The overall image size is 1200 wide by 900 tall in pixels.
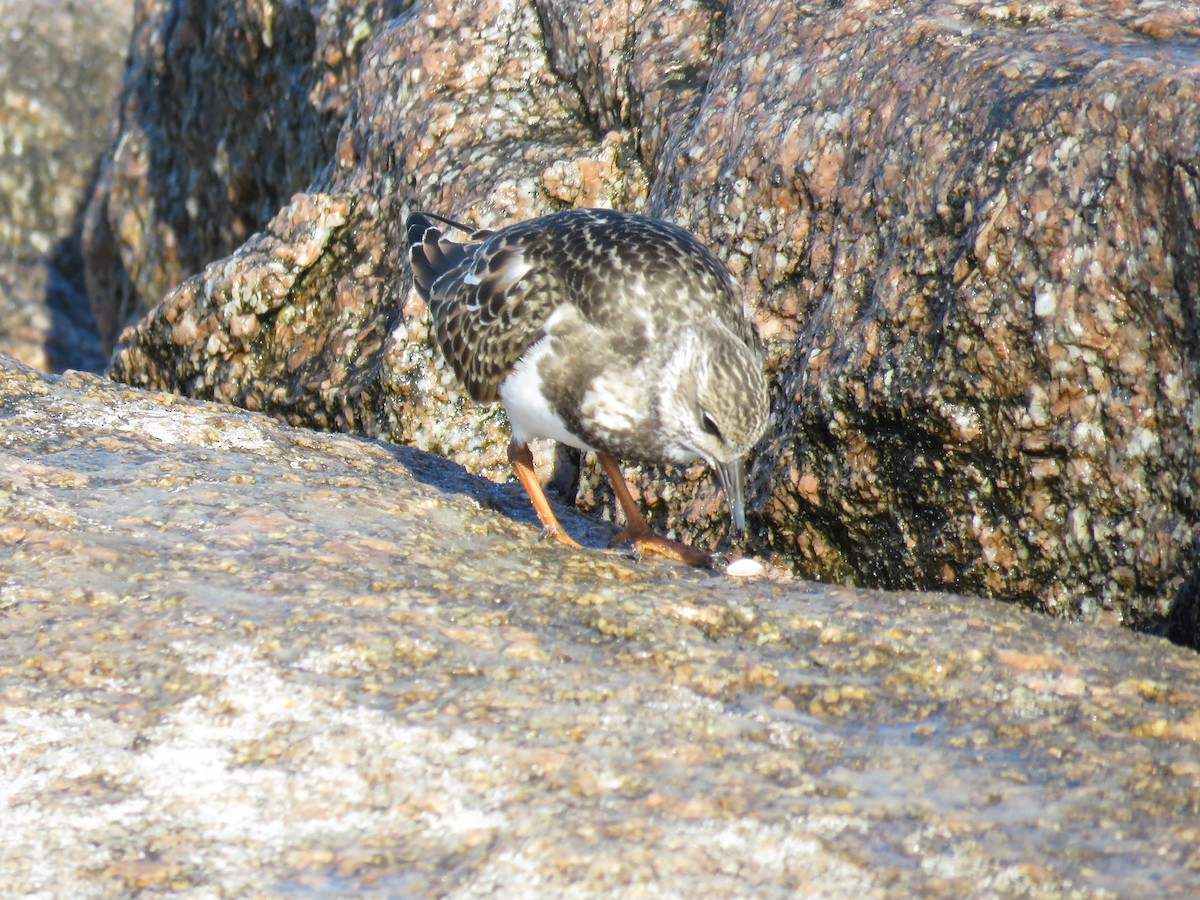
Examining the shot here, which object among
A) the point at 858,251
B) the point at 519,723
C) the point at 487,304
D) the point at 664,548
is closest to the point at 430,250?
the point at 487,304

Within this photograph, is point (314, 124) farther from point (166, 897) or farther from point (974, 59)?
point (166, 897)

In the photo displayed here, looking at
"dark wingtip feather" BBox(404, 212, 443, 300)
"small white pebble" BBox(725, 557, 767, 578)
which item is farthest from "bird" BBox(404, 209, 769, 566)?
"dark wingtip feather" BBox(404, 212, 443, 300)

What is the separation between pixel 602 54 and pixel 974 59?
8.81ft

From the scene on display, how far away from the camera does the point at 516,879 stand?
2.88 m

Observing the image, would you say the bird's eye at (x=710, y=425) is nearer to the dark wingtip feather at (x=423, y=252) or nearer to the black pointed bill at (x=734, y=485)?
the black pointed bill at (x=734, y=485)

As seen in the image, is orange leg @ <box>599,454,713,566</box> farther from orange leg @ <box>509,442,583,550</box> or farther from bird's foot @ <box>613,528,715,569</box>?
orange leg @ <box>509,442,583,550</box>

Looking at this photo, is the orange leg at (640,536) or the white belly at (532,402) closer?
the white belly at (532,402)

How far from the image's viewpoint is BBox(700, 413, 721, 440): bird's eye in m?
4.93

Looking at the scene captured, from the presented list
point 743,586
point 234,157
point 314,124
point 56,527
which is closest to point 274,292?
point 314,124

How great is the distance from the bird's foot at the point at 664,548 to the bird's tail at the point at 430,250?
61.9 inches

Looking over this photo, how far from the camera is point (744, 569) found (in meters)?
5.27

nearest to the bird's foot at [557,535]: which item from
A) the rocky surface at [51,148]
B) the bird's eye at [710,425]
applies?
the bird's eye at [710,425]

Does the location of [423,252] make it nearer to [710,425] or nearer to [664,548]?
[664,548]

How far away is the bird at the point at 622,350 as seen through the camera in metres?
4.99
